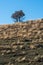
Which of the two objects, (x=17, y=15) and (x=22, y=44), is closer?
(x=22, y=44)

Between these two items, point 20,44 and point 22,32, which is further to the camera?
point 22,32

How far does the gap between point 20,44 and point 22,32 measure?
4.52 m

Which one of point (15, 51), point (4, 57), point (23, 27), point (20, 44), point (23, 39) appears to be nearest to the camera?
point (4, 57)

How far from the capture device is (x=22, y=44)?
21625mm

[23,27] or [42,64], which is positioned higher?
[23,27]

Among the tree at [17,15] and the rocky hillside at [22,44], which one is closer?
the rocky hillside at [22,44]

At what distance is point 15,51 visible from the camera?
19484 mm

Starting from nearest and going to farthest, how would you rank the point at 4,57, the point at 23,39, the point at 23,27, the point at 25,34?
the point at 4,57 → the point at 23,39 → the point at 25,34 → the point at 23,27

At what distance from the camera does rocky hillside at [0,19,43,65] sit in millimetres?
17078

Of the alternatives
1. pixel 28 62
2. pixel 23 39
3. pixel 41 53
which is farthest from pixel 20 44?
pixel 28 62

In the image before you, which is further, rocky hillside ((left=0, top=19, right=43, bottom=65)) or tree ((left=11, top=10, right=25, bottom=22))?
tree ((left=11, top=10, right=25, bottom=22))

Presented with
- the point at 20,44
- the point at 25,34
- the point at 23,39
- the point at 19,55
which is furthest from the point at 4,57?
the point at 25,34

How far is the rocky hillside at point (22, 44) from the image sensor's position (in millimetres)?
17078

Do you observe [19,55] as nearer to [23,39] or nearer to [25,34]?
[23,39]
